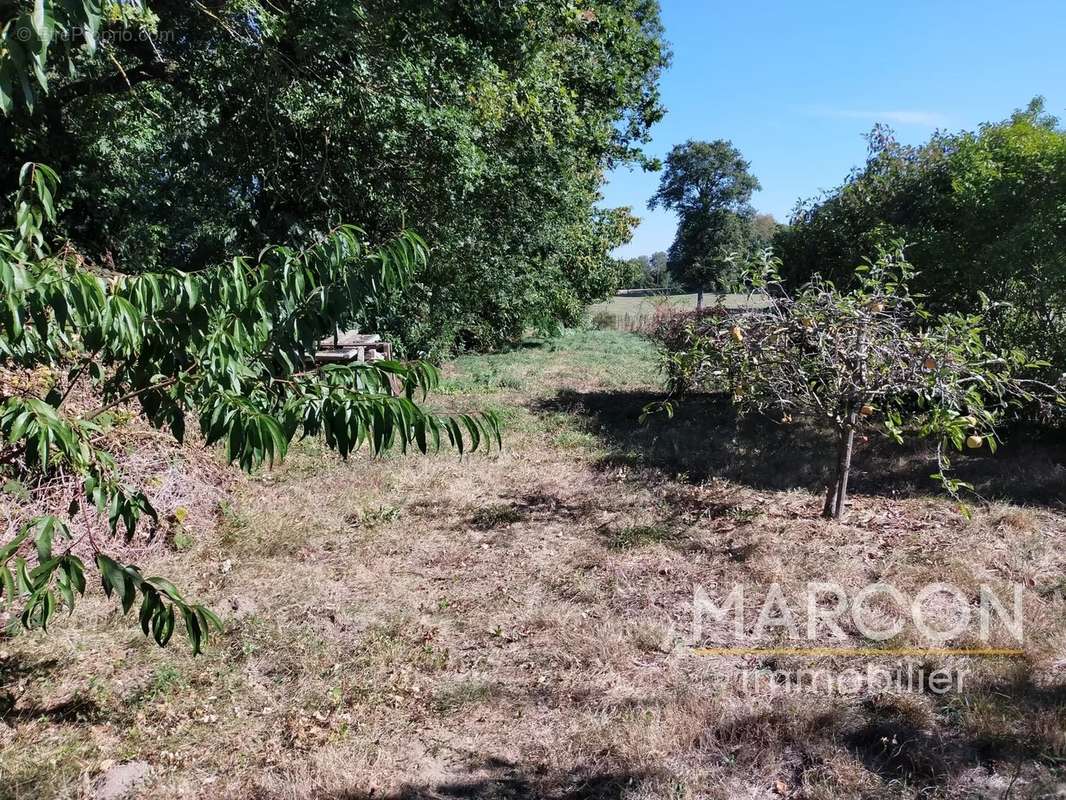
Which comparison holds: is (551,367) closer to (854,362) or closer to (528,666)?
(854,362)

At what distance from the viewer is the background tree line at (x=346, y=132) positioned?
22.6 feet

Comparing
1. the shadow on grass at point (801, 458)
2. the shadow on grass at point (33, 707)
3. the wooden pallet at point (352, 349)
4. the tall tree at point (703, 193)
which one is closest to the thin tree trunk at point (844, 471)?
the shadow on grass at point (801, 458)

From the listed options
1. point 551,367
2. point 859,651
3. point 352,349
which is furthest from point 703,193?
point 859,651

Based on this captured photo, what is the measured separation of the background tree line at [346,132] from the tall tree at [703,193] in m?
26.5

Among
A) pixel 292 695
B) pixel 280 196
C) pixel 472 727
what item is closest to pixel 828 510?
pixel 472 727

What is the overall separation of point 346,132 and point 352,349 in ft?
10.3

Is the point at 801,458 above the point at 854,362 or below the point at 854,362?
below

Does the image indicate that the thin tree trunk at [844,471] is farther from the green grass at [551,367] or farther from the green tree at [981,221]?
the green grass at [551,367]

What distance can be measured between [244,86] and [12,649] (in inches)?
228

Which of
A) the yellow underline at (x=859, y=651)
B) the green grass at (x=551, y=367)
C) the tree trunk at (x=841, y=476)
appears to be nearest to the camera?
the yellow underline at (x=859, y=651)

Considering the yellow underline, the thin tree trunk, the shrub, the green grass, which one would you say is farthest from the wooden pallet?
the yellow underline

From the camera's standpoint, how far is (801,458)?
748cm

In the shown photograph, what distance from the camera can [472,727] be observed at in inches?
126

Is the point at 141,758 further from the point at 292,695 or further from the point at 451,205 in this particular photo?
the point at 451,205
